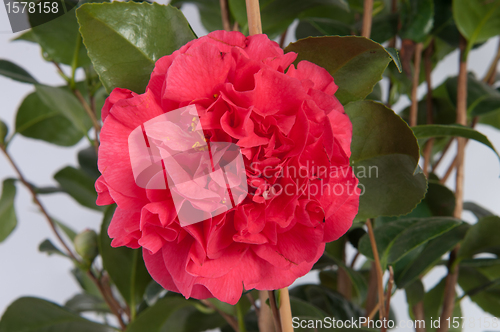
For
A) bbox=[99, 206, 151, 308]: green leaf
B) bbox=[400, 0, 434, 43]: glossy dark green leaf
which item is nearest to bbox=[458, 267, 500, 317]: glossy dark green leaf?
bbox=[400, 0, 434, 43]: glossy dark green leaf

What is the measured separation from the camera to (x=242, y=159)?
0.83 ft

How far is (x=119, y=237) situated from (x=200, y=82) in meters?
0.11

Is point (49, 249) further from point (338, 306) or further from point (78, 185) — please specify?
point (338, 306)

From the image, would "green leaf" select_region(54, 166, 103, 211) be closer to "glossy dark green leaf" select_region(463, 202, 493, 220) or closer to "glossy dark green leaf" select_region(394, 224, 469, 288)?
"glossy dark green leaf" select_region(394, 224, 469, 288)

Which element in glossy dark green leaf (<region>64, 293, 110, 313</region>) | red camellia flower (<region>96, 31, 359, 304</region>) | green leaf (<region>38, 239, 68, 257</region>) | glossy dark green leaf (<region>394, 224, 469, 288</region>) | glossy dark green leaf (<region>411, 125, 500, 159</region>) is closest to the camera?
red camellia flower (<region>96, 31, 359, 304</region>)

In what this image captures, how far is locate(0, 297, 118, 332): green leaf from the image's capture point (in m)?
0.54

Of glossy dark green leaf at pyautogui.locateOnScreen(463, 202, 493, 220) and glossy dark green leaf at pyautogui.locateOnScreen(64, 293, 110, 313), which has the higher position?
glossy dark green leaf at pyautogui.locateOnScreen(463, 202, 493, 220)

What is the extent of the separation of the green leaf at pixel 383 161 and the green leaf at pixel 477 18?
1.02 feet

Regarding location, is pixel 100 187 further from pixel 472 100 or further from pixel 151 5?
pixel 472 100

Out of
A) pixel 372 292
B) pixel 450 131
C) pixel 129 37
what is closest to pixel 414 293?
pixel 372 292

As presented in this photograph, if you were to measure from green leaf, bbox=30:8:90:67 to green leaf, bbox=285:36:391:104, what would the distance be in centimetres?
33

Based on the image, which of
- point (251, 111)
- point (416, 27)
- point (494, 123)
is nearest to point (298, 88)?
point (251, 111)

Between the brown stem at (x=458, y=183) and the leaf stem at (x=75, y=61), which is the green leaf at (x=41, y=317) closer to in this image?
the leaf stem at (x=75, y=61)

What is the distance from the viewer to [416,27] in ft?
1.66
